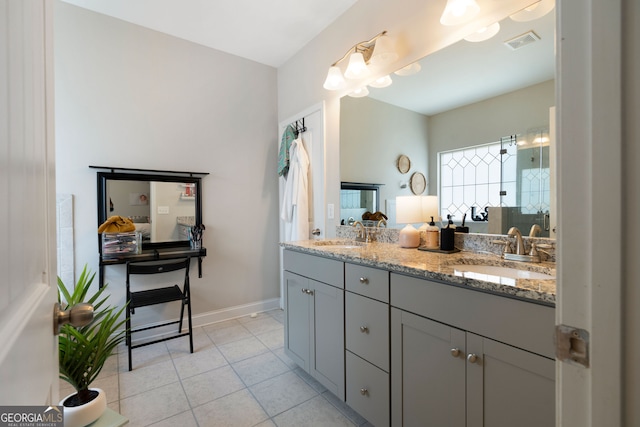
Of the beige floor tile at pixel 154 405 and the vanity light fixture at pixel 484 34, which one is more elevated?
the vanity light fixture at pixel 484 34

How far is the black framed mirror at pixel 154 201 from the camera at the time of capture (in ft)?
7.89

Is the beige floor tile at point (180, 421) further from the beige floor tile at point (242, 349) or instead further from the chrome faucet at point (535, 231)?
the chrome faucet at point (535, 231)

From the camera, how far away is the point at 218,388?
188cm

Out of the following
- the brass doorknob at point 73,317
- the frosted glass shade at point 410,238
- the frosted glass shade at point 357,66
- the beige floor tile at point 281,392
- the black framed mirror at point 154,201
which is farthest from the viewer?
the black framed mirror at point 154,201

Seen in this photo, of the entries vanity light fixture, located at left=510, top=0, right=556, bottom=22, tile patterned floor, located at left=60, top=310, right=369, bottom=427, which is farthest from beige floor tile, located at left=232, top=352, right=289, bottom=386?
vanity light fixture, located at left=510, top=0, right=556, bottom=22

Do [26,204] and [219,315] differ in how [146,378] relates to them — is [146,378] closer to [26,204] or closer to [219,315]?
[219,315]

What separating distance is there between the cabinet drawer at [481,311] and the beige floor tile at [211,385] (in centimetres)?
134

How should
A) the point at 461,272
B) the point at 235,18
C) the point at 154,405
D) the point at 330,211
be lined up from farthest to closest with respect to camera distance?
1. the point at 330,211
2. the point at 235,18
3. the point at 154,405
4. the point at 461,272

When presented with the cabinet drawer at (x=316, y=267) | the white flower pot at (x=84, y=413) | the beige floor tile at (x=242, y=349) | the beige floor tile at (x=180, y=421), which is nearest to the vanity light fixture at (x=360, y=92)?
the cabinet drawer at (x=316, y=267)

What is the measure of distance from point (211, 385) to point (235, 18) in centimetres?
291

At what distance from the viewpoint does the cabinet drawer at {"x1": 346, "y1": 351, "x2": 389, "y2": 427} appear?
1374mm

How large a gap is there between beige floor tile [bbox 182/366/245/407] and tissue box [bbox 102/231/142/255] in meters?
1.17

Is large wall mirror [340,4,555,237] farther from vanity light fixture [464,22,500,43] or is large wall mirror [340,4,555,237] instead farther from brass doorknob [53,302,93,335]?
brass doorknob [53,302,93,335]

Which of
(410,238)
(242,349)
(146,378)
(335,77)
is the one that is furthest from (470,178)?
(146,378)
